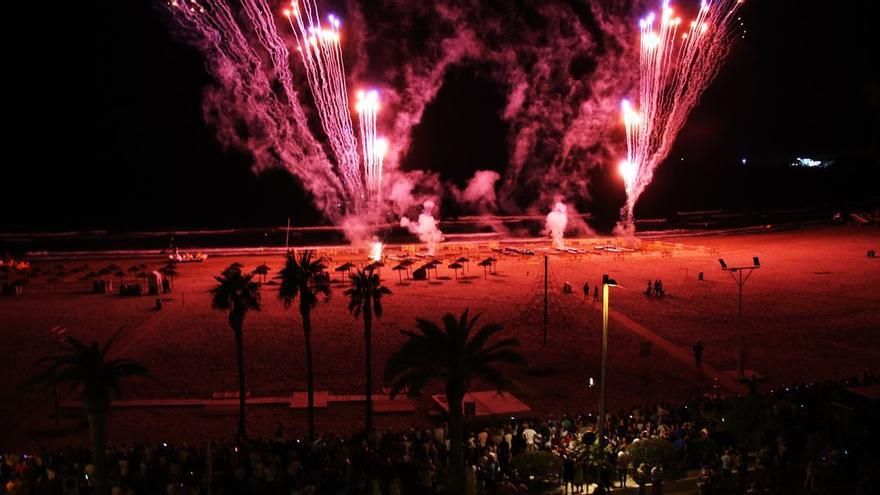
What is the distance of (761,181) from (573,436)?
394ft

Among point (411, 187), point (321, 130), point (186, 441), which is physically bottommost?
point (186, 441)

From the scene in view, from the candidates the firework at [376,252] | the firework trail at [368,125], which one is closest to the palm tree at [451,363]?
the firework trail at [368,125]

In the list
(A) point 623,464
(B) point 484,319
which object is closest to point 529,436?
(A) point 623,464

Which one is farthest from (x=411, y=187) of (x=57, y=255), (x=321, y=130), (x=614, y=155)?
(x=57, y=255)

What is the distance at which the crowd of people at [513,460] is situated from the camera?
1400 centimetres

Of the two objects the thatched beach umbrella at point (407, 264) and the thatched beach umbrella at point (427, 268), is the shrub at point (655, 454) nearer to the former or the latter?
the thatched beach umbrella at point (427, 268)

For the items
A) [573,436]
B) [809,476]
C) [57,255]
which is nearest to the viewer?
[809,476]

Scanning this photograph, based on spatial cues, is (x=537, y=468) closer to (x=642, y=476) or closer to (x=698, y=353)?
(x=642, y=476)

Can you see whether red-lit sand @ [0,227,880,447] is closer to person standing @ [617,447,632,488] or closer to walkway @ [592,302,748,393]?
walkway @ [592,302,748,393]

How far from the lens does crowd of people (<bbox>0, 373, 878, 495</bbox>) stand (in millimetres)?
14000

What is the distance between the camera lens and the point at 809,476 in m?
13.7

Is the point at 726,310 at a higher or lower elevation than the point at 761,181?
lower

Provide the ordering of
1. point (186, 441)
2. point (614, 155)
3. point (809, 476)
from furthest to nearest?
point (614, 155) < point (186, 441) < point (809, 476)

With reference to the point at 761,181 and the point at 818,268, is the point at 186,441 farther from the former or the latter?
the point at 761,181
